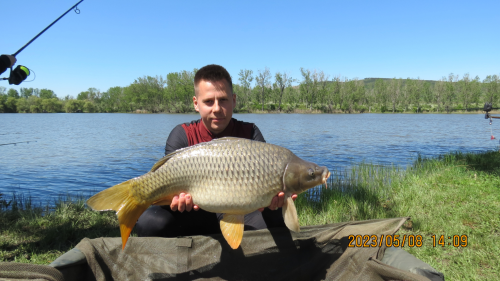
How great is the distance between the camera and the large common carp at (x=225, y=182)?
1348mm

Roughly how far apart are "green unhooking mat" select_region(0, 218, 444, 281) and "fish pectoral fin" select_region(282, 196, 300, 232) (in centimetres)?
38

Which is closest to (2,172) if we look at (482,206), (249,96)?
(482,206)

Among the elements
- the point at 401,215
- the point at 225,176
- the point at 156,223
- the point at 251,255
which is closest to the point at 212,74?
the point at 225,176

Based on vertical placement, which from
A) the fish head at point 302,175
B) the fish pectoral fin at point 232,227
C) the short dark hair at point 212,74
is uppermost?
the short dark hair at point 212,74

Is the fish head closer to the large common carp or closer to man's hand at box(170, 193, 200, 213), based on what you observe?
the large common carp

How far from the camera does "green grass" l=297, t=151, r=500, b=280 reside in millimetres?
1939

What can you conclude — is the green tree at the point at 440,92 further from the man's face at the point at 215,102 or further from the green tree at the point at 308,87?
the man's face at the point at 215,102

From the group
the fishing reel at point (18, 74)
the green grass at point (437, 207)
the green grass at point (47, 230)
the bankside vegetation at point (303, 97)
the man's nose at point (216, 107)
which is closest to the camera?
the man's nose at point (216, 107)

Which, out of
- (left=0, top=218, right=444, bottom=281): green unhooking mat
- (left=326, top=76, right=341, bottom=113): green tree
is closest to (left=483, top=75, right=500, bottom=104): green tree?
(left=326, top=76, right=341, bottom=113): green tree

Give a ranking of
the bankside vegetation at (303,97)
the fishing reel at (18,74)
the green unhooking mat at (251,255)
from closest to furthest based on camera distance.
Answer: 1. the green unhooking mat at (251,255)
2. the fishing reel at (18,74)
3. the bankside vegetation at (303,97)

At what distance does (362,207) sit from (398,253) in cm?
142

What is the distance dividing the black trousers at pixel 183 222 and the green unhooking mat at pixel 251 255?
0.39 ft

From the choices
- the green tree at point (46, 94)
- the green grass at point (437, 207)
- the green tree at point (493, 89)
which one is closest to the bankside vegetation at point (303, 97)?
the green tree at point (493, 89)

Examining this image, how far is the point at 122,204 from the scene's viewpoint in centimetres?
139
